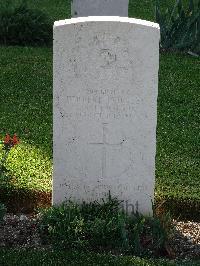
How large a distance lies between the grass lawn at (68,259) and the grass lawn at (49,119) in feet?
3.02

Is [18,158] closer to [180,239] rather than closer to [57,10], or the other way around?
[180,239]

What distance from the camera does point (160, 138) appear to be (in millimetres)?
6398

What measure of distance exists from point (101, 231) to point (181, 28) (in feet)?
17.5

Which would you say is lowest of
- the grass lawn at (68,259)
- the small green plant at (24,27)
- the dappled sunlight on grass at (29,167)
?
the grass lawn at (68,259)

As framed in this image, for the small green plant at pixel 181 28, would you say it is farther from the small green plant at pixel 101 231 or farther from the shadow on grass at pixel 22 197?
the small green plant at pixel 101 231

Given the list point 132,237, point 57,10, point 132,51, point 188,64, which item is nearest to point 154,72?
point 132,51

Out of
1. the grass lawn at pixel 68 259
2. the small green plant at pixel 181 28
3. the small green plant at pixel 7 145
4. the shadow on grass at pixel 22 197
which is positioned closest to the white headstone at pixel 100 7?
the small green plant at pixel 181 28

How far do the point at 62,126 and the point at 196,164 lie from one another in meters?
1.63

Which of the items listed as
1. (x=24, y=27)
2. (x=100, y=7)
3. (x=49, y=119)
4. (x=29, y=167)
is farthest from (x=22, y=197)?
(x=24, y=27)

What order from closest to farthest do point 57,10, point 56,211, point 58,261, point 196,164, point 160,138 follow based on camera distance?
point 58,261, point 56,211, point 196,164, point 160,138, point 57,10

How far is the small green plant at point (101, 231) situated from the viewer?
4434mm

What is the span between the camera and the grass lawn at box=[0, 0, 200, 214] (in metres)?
5.46

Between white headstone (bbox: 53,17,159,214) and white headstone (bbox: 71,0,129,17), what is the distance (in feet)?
13.8

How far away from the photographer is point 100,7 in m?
8.70
